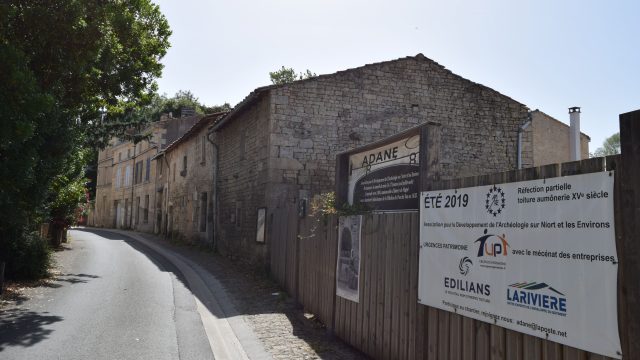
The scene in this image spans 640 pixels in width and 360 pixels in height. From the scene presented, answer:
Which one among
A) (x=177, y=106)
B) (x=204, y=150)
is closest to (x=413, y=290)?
(x=204, y=150)

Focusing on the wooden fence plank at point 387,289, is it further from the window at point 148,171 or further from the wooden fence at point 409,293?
the window at point 148,171

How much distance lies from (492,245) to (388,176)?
232cm

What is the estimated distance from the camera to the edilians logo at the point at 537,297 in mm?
3195

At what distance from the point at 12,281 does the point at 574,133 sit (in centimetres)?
1933

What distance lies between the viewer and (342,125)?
44.2ft

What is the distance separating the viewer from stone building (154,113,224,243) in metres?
20.2

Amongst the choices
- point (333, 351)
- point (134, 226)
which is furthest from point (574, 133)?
point (134, 226)

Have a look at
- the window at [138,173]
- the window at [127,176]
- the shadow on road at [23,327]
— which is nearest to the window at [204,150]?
the shadow on road at [23,327]

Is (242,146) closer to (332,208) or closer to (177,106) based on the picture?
(332,208)

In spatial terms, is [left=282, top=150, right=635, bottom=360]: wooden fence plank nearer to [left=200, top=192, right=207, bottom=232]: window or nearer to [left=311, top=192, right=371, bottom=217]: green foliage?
[left=311, top=192, right=371, bottom=217]: green foliage

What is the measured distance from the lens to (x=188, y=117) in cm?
3316

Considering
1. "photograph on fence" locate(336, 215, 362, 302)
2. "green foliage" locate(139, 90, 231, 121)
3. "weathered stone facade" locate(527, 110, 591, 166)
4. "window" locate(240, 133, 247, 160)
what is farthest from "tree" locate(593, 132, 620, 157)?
"photograph on fence" locate(336, 215, 362, 302)

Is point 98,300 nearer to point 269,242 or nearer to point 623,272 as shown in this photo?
point 269,242

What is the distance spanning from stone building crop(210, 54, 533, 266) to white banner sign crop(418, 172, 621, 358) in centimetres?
837
